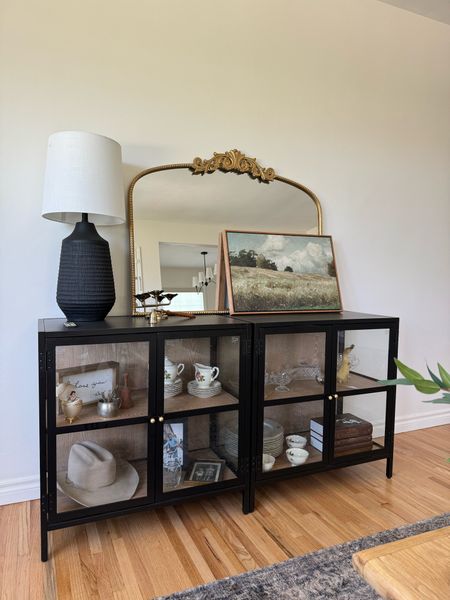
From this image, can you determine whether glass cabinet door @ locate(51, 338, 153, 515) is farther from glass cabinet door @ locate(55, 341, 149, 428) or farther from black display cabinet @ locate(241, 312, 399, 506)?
black display cabinet @ locate(241, 312, 399, 506)

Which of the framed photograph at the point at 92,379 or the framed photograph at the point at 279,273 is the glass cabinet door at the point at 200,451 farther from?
the framed photograph at the point at 279,273

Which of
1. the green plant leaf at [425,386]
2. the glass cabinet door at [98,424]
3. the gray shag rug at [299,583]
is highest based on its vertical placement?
the green plant leaf at [425,386]

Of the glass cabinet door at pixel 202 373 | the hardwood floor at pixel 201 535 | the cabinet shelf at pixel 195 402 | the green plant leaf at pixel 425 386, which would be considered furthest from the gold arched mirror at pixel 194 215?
the green plant leaf at pixel 425 386

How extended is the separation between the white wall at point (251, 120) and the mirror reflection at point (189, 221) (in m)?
0.10

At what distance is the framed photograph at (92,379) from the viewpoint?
5.04 feet

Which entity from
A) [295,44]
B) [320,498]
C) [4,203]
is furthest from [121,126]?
[320,498]

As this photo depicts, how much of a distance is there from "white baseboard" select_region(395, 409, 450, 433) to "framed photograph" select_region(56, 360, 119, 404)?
2.11 metres

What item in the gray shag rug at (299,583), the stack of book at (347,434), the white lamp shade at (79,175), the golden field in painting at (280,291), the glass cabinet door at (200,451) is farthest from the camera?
the golden field in painting at (280,291)

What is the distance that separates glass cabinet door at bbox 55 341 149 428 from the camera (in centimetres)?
151

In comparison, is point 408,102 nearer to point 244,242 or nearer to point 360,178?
point 360,178

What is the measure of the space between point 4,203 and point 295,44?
184 cm

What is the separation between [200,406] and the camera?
68.1 inches

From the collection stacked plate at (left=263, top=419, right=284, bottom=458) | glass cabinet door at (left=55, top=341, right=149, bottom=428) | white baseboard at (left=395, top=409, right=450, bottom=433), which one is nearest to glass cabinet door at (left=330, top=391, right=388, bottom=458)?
stacked plate at (left=263, top=419, right=284, bottom=458)

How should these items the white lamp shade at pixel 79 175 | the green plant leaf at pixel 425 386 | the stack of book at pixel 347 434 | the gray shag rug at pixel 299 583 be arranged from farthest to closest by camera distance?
the stack of book at pixel 347 434 < the white lamp shade at pixel 79 175 < the gray shag rug at pixel 299 583 < the green plant leaf at pixel 425 386
